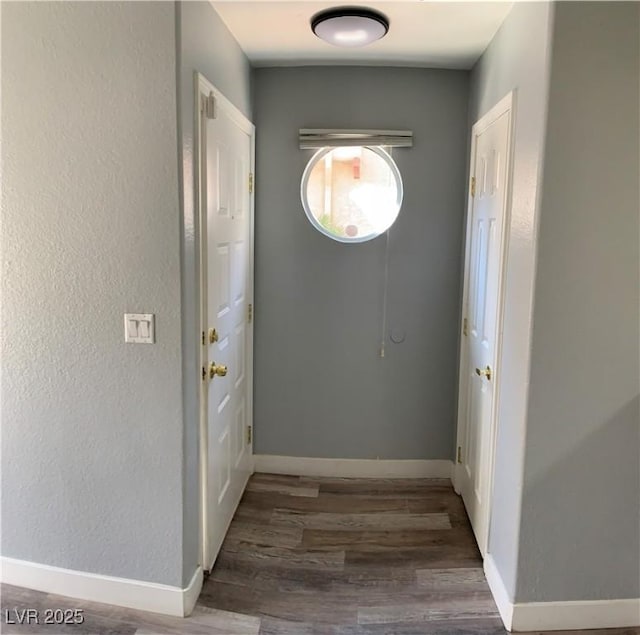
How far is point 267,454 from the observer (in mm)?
3127

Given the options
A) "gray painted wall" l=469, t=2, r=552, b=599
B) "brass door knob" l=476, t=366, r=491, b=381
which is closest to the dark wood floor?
"gray painted wall" l=469, t=2, r=552, b=599

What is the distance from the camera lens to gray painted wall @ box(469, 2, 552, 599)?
69.9 inches

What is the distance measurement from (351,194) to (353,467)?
1584 millimetres

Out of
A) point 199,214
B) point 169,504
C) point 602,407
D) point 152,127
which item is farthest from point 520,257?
point 169,504

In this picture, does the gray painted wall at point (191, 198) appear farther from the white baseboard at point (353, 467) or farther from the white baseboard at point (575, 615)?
the white baseboard at point (575, 615)

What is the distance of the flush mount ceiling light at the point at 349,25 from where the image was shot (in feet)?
6.79

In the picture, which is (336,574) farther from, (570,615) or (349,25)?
(349,25)

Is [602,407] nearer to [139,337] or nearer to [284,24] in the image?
[139,337]

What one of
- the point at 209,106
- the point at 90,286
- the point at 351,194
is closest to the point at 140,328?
the point at 90,286

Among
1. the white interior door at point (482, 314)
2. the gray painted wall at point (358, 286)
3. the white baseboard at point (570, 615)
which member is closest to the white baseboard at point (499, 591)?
the white baseboard at point (570, 615)

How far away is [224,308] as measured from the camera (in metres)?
2.41

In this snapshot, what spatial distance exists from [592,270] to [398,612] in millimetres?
1474

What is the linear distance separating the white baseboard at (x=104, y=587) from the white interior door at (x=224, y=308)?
23 centimetres

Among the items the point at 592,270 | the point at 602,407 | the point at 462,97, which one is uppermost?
the point at 462,97
